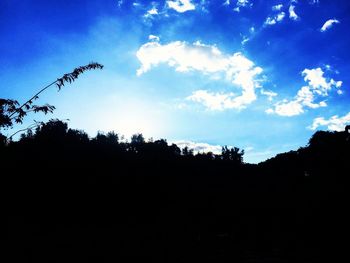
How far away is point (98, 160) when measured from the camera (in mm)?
33156

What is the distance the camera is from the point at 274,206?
3644 cm

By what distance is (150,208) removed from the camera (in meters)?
32.3

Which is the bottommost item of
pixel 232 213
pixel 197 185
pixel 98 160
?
pixel 232 213

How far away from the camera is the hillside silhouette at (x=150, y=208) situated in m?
14.0

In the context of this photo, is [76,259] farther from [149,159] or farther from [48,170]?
[149,159]

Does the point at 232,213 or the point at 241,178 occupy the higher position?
the point at 241,178

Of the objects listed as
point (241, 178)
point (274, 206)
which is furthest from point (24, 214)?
point (241, 178)

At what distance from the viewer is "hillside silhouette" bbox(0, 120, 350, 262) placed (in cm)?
1404

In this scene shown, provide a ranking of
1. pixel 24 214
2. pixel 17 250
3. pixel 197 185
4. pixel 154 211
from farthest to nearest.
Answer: pixel 197 185 < pixel 154 211 < pixel 24 214 < pixel 17 250

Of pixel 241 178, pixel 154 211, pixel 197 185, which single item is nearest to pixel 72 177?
pixel 154 211

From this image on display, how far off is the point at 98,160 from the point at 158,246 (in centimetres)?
1947

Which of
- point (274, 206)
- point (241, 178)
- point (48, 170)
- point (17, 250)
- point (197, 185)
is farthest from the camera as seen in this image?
point (241, 178)

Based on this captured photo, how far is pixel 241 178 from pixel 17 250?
51.2m

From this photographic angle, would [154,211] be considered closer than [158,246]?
No
